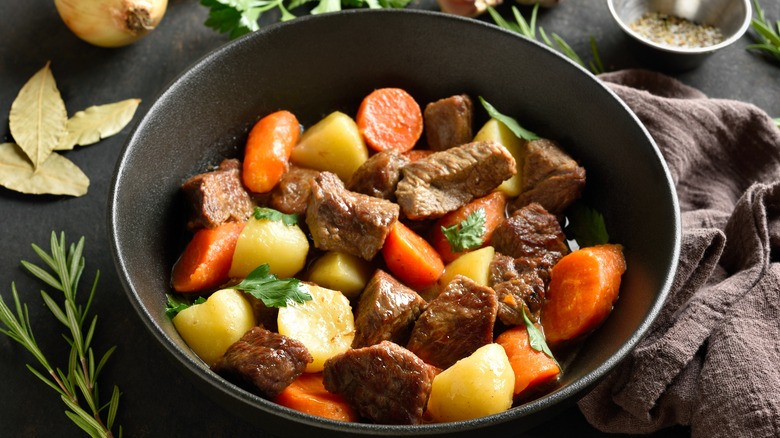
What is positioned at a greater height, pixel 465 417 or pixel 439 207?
pixel 439 207

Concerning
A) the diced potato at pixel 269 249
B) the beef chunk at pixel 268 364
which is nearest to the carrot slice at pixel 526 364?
the beef chunk at pixel 268 364

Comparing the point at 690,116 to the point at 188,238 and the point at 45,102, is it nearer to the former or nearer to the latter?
the point at 188,238

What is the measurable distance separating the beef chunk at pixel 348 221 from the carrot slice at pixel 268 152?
0.34m

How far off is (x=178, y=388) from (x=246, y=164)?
35.3 inches

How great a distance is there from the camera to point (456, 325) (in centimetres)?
265

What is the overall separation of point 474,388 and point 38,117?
7.84 feet

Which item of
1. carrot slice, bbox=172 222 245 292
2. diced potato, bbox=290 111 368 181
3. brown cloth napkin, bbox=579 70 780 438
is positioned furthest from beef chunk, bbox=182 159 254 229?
brown cloth napkin, bbox=579 70 780 438

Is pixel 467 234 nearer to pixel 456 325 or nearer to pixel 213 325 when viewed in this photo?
pixel 456 325

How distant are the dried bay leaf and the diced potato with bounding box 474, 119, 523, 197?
1.86 metres

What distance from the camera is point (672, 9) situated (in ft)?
13.6

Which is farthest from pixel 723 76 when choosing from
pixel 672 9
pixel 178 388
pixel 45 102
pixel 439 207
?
pixel 45 102

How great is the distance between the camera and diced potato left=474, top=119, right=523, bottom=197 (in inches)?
128

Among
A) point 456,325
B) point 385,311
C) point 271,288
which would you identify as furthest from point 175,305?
point 456,325

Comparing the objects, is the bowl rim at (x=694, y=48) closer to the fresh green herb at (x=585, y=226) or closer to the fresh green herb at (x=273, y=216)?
the fresh green herb at (x=585, y=226)
